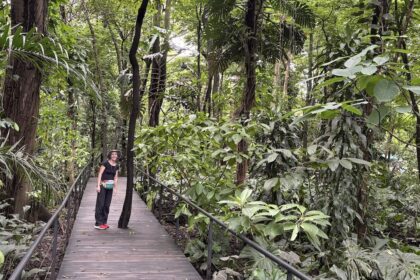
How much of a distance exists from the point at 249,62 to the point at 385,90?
5267 millimetres

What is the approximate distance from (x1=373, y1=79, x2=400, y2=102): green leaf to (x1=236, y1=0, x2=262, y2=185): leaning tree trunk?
486 centimetres

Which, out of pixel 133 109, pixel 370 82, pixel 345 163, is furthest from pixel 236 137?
pixel 370 82

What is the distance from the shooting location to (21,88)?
4711mm

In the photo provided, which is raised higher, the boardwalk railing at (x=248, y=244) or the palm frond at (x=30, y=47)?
the palm frond at (x=30, y=47)

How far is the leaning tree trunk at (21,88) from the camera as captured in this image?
4.68 m

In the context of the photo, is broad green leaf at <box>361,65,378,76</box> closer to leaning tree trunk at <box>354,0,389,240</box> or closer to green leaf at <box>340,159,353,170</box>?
green leaf at <box>340,159,353,170</box>

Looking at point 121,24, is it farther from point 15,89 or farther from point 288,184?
point 288,184

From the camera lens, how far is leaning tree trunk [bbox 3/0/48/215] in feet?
15.4

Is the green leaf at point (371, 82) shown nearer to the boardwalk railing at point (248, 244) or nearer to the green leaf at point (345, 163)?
the boardwalk railing at point (248, 244)

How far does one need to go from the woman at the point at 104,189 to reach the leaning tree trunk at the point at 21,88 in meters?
2.38

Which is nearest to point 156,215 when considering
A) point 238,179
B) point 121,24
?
point 238,179

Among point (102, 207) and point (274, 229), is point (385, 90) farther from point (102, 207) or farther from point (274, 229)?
point (102, 207)

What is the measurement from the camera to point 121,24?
15.7 m

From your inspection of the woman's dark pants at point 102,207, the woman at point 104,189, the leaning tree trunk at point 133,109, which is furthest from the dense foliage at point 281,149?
the woman's dark pants at point 102,207
